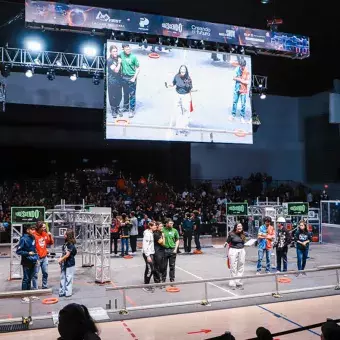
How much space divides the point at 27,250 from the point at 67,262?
1.01m

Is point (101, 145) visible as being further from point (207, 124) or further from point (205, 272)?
point (205, 272)

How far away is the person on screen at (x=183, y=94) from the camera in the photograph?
17266mm

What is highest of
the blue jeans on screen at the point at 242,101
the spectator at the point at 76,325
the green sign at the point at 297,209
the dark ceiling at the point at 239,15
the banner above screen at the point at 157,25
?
the dark ceiling at the point at 239,15

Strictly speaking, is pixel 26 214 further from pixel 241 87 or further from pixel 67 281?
pixel 241 87

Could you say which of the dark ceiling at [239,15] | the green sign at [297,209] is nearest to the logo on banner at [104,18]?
the dark ceiling at [239,15]

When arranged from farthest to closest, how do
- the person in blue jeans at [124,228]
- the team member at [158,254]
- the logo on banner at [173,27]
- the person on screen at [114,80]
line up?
1. the logo on banner at [173,27]
2. the person on screen at [114,80]
3. the person in blue jeans at [124,228]
4. the team member at [158,254]

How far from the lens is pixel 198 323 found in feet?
24.7

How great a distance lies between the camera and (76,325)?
2.05 m

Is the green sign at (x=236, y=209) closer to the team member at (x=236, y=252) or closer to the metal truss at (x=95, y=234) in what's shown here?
the metal truss at (x=95, y=234)

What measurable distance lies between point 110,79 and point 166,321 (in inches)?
430

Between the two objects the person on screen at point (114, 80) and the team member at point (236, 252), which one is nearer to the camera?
the team member at point (236, 252)

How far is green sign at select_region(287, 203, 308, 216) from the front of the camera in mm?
16812

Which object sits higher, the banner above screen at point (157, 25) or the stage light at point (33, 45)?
the banner above screen at point (157, 25)

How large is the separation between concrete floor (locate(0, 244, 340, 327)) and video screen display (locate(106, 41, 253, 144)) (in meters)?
5.20
